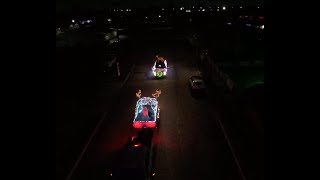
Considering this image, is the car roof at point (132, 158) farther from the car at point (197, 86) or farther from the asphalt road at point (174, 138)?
the car at point (197, 86)

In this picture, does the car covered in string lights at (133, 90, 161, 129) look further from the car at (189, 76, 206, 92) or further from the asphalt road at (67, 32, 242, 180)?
the car at (189, 76, 206, 92)

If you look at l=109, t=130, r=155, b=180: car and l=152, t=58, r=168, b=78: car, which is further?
l=152, t=58, r=168, b=78: car

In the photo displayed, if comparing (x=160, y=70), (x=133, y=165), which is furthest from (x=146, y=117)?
(x=160, y=70)

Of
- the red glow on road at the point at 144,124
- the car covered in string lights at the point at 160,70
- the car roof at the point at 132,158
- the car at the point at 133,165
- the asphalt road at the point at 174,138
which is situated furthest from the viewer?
the car covered in string lights at the point at 160,70

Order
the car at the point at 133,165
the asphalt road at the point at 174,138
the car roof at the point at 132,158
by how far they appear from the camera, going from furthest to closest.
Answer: the asphalt road at the point at 174,138
the car roof at the point at 132,158
the car at the point at 133,165

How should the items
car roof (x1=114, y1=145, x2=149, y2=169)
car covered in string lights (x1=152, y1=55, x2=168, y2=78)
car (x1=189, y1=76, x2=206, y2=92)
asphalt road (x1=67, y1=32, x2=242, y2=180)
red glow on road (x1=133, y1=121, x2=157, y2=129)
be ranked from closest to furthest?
car roof (x1=114, y1=145, x2=149, y2=169) → asphalt road (x1=67, y1=32, x2=242, y2=180) → red glow on road (x1=133, y1=121, x2=157, y2=129) → car (x1=189, y1=76, x2=206, y2=92) → car covered in string lights (x1=152, y1=55, x2=168, y2=78)

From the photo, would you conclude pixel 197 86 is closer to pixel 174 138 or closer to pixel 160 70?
pixel 160 70

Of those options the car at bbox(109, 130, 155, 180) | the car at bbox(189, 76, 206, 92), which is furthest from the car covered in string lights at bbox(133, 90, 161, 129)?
the car at bbox(189, 76, 206, 92)

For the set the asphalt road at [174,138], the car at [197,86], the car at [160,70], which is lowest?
the asphalt road at [174,138]

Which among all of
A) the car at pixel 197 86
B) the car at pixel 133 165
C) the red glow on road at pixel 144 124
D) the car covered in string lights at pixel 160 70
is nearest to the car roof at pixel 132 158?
the car at pixel 133 165

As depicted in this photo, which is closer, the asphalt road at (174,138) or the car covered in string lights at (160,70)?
the asphalt road at (174,138)
